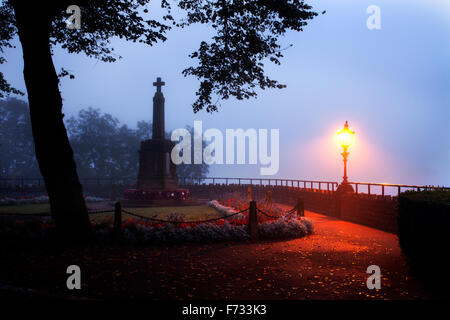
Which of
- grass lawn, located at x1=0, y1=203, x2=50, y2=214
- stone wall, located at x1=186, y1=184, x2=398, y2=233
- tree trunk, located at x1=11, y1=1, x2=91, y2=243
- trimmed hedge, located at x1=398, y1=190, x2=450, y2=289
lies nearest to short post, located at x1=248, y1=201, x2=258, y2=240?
stone wall, located at x1=186, y1=184, x2=398, y2=233

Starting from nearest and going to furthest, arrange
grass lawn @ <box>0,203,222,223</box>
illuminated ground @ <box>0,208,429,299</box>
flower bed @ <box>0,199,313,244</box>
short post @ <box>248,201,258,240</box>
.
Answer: illuminated ground @ <box>0,208,429,299</box>, flower bed @ <box>0,199,313,244</box>, short post @ <box>248,201,258,240</box>, grass lawn @ <box>0,203,222,223</box>

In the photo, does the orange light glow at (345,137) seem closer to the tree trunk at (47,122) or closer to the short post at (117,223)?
the short post at (117,223)

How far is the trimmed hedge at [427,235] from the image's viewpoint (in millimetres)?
5945

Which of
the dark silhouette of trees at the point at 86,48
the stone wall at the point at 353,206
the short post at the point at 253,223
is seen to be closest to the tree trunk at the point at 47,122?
the dark silhouette of trees at the point at 86,48

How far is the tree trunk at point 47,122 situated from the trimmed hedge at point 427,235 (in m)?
8.36

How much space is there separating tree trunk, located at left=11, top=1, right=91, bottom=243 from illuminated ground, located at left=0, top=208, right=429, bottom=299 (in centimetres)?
118

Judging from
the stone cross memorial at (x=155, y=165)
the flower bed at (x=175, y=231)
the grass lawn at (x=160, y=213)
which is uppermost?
the stone cross memorial at (x=155, y=165)

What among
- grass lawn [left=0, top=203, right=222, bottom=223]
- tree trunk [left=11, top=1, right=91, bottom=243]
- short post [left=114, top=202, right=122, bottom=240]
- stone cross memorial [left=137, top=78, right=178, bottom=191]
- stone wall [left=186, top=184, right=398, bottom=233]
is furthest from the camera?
stone cross memorial [left=137, top=78, right=178, bottom=191]

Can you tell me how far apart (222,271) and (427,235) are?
4.14 meters

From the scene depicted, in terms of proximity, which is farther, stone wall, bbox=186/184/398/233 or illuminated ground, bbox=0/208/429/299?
stone wall, bbox=186/184/398/233

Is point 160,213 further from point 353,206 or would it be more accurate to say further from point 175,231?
point 353,206

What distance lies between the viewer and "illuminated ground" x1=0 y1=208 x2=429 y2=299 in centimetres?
577

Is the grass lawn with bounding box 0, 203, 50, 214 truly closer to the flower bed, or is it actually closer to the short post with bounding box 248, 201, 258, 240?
the flower bed
